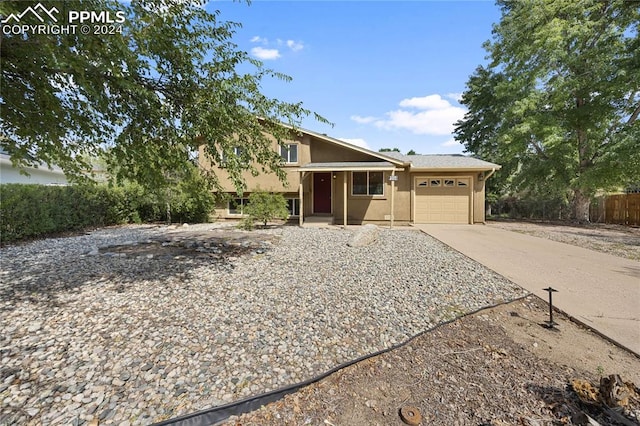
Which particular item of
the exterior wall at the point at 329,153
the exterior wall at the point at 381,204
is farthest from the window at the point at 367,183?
the exterior wall at the point at 329,153

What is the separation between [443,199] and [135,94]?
41.9 ft

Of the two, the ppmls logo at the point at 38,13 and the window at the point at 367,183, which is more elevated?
the ppmls logo at the point at 38,13

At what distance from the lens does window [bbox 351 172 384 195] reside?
1336cm

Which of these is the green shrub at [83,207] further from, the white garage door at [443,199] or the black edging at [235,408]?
the white garage door at [443,199]

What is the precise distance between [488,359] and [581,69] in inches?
767

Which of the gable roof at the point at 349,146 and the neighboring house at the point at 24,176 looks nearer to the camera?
the neighboring house at the point at 24,176

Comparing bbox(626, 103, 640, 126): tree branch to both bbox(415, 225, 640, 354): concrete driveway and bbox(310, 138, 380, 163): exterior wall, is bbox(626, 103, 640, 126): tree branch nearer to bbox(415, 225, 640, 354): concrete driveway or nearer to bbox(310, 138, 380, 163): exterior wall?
bbox(415, 225, 640, 354): concrete driveway

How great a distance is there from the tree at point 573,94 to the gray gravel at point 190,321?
13131 millimetres

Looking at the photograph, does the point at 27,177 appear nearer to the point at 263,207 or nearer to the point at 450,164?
the point at 263,207

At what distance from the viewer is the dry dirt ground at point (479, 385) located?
196 centimetres

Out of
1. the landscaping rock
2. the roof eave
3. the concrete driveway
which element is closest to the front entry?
the roof eave

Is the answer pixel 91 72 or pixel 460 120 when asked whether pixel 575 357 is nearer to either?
pixel 91 72

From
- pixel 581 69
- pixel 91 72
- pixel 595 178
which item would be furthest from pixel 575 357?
pixel 581 69

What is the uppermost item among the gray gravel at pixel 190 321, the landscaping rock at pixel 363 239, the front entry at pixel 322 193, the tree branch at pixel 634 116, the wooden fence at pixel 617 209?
the tree branch at pixel 634 116
